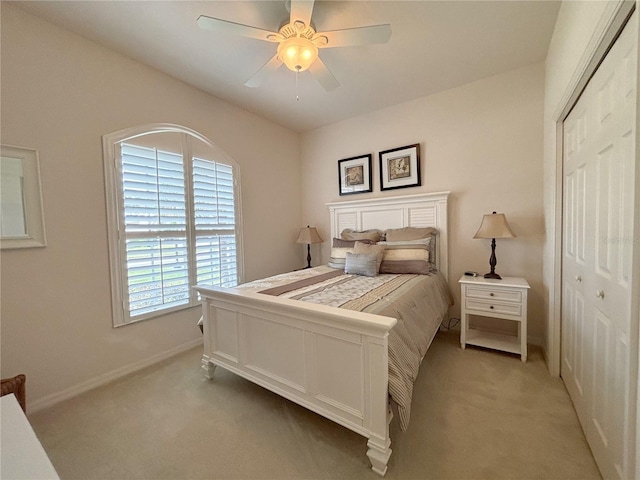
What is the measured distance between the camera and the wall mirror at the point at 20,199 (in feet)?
5.55

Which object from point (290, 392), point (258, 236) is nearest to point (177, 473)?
point (290, 392)

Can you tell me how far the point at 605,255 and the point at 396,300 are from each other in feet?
3.46

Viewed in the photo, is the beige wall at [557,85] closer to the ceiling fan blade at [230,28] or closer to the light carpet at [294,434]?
the light carpet at [294,434]

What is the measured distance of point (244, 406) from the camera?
1807 mm

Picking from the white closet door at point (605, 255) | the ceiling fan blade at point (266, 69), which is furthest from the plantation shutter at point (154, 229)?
the white closet door at point (605, 255)

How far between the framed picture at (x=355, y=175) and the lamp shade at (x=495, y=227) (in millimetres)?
1455

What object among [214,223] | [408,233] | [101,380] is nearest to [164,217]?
[214,223]

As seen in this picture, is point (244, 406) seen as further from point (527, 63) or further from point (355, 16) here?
point (527, 63)

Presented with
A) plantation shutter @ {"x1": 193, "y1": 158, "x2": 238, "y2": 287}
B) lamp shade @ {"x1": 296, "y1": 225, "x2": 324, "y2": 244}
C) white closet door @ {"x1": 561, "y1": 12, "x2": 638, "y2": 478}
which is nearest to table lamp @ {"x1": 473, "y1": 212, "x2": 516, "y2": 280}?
white closet door @ {"x1": 561, "y1": 12, "x2": 638, "y2": 478}

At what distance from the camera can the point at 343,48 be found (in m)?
2.19

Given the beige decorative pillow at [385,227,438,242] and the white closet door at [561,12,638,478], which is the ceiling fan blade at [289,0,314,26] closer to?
the white closet door at [561,12,638,478]

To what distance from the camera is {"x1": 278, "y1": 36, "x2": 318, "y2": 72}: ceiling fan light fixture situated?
1.73m

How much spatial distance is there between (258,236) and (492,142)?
2914mm

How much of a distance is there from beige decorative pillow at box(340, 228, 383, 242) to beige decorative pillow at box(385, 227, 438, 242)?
0.16 meters
